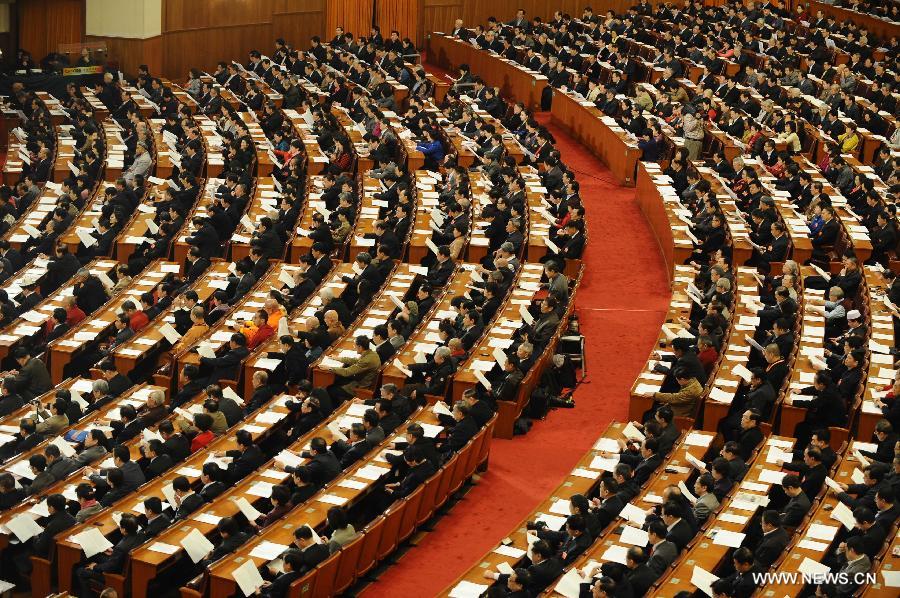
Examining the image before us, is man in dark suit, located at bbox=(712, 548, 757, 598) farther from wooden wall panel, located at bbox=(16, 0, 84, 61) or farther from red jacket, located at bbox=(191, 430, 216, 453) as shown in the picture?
wooden wall panel, located at bbox=(16, 0, 84, 61)

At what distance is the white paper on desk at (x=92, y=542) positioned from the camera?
29.1 ft

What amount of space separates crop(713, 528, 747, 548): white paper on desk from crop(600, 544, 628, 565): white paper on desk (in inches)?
24.4

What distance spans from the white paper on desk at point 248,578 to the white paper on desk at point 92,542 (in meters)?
1.07

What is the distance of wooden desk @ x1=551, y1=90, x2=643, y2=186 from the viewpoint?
1838cm

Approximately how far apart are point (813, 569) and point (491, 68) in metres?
16.7

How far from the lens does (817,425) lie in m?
10.8

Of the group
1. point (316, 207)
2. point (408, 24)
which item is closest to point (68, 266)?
point (316, 207)

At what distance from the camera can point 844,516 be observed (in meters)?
8.73

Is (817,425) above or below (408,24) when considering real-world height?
below

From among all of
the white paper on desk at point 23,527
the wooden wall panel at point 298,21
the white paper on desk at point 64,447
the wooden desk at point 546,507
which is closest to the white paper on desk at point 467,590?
the wooden desk at point 546,507

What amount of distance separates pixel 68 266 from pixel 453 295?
175 inches

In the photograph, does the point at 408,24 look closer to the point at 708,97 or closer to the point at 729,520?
the point at 708,97

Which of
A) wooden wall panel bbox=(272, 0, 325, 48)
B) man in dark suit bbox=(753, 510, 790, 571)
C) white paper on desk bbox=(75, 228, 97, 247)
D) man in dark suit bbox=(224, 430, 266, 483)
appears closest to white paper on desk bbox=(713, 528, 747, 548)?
man in dark suit bbox=(753, 510, 790, 571)

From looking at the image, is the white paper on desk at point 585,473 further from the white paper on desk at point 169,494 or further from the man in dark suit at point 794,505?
→ the white paper on desk at point 169,494
